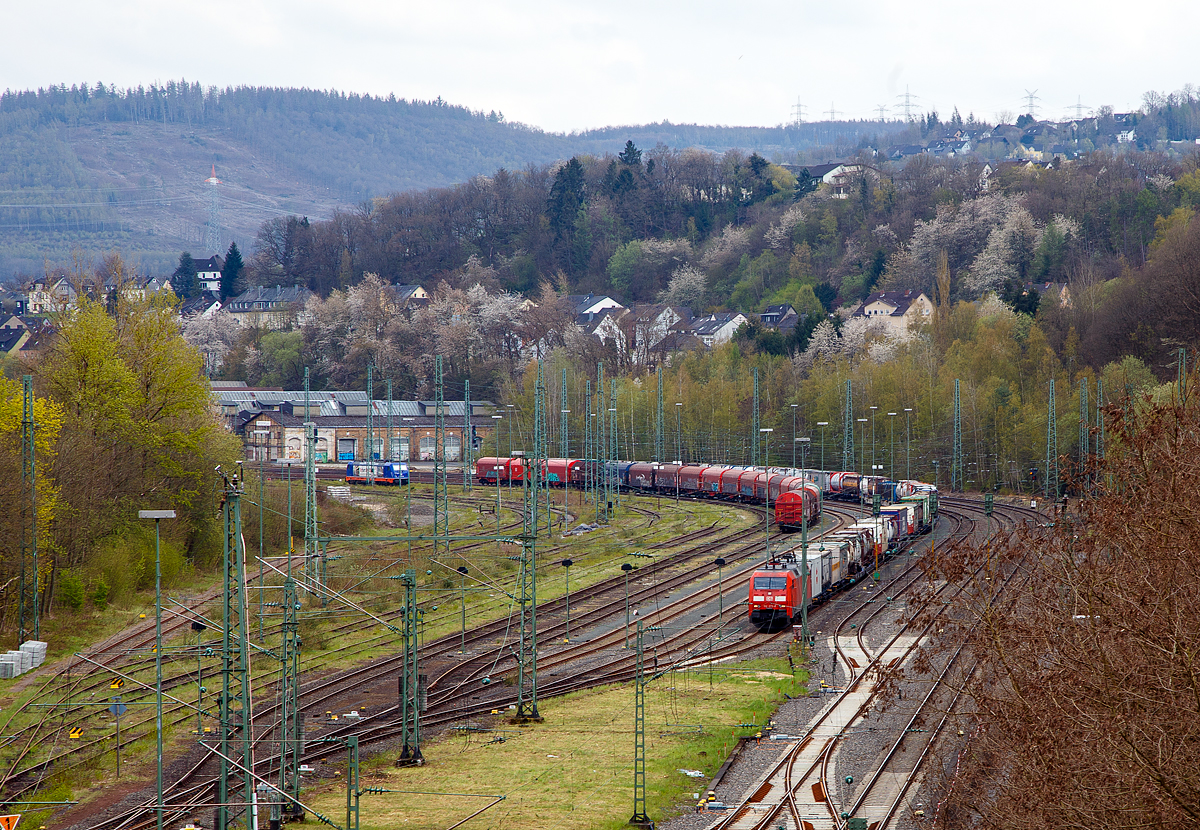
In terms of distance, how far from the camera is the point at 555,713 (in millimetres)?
30172

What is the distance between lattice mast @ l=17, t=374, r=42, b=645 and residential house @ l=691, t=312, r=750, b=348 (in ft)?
340

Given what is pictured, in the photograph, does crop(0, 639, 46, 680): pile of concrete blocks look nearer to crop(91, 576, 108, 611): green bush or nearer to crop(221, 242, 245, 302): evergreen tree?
crop(91, 576, 108, 611): green bush

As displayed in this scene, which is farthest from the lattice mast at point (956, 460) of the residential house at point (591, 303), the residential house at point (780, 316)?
the residential house at point (591, 303)

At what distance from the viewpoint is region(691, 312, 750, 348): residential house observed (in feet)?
460

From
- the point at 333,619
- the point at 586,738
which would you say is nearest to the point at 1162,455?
the point at 586,738

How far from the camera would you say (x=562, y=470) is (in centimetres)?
8575

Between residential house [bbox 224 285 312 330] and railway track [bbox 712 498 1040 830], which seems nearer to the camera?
railway track [bbox 712 498 1040 830]

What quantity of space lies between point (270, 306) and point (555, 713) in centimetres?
15754

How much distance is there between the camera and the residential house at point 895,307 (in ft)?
413

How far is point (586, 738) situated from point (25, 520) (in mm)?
21345

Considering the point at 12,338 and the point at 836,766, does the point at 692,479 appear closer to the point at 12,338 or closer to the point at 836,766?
the point at 836,766

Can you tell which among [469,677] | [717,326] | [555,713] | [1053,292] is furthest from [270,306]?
[555,713]

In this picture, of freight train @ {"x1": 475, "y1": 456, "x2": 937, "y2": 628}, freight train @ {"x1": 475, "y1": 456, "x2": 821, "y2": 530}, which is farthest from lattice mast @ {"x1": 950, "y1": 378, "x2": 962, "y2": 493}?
freight train @ {"x1": 475, "y1": 456, "x2": 821, "y2": 530}

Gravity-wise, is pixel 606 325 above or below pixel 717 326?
above
